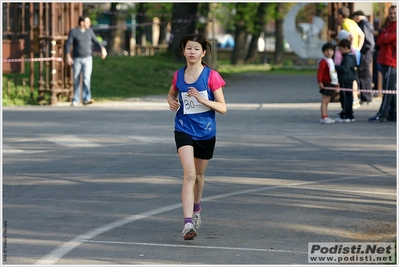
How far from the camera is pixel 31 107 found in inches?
860

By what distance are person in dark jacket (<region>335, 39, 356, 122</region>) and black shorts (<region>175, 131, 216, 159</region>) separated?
385 inches

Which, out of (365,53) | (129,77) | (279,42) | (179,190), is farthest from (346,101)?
(279,42)

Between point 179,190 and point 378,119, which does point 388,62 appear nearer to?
point 378,119

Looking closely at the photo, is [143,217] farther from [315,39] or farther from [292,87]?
[315,39]

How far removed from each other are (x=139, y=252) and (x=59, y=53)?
53.5ft

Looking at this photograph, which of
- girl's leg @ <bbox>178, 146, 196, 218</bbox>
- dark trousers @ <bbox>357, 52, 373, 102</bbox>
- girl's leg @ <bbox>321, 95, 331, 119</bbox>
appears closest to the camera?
girl's leg @ <bbox>178, 146, 196, 218</bbox>

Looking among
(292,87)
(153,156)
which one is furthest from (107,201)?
(292,87)

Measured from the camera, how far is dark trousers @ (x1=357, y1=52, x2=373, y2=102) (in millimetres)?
20859

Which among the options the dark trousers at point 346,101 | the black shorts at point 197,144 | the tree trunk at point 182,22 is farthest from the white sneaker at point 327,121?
the tree trunk at point 182,22

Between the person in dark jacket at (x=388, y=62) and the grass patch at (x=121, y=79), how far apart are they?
8614 millimetres

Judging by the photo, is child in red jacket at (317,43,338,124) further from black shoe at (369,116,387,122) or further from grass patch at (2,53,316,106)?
grass patch at (2,53,316,106)

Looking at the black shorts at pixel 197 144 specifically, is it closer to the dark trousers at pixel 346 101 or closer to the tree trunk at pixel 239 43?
the dark trousers at pixel 346 101

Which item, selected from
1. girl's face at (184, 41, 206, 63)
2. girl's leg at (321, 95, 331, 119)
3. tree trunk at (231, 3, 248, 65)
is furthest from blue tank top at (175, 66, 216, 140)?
tree trunk at (231, 3, 248, 65)

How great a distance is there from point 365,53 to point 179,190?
1165cm
